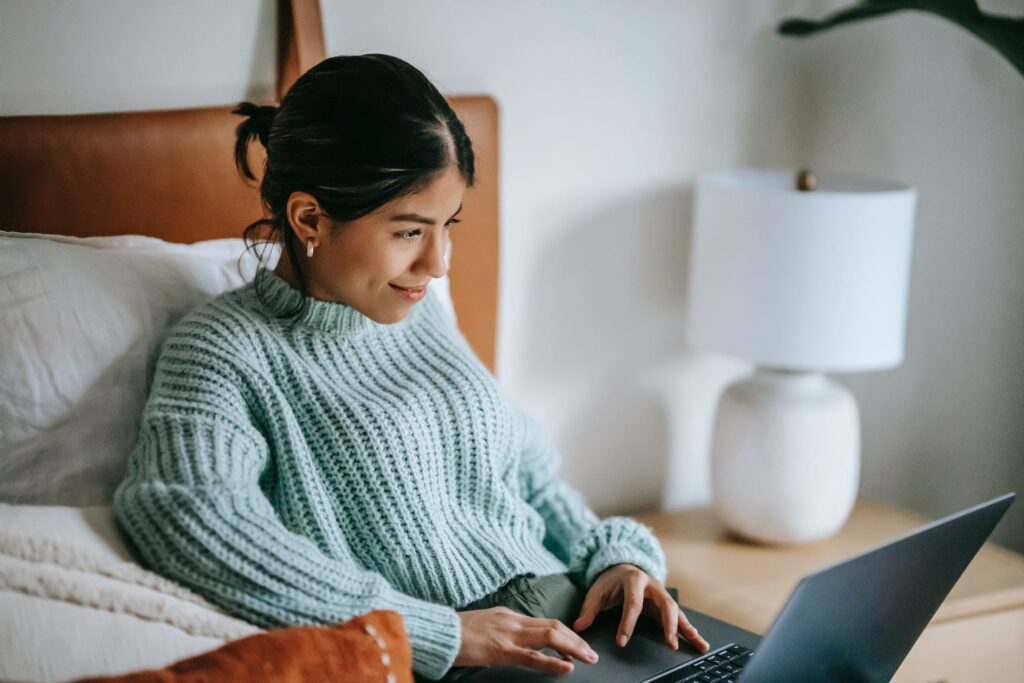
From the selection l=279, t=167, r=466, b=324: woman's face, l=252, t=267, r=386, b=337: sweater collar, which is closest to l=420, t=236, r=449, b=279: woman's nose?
l=279, t=167, r=466, b=324: woman's face

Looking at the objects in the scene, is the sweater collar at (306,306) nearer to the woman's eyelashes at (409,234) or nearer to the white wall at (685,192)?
the woman's eyelashes at (409,234)

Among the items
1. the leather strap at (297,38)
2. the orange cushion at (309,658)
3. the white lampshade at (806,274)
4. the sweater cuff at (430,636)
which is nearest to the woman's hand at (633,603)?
the sweater cuff at (430,636)

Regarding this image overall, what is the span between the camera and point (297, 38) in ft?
4.64

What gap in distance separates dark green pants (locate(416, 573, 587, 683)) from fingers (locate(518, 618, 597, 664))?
9cm

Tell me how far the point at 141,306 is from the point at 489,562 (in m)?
0.49

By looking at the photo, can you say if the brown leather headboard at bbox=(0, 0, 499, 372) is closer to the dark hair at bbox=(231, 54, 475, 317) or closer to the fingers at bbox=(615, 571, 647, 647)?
the dark hair at bbox=(231, 54, 475, 317)

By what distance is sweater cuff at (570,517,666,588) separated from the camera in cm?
126

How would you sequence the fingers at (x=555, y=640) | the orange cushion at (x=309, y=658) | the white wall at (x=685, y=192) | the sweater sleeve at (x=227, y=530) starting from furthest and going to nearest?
the white wall at (x=685, y=192) < the fingers at (x=555, y=640) < the sweater sleeve at (x=227, y=530) < the orange cushion at (x=309, y=658)

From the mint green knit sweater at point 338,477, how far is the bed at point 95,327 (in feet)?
0.19

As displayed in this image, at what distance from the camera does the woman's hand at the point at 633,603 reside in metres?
1.17

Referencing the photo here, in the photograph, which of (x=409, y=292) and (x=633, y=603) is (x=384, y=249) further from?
(x=633, y=603)

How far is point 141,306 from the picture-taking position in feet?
3.78

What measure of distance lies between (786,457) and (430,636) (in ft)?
3.07

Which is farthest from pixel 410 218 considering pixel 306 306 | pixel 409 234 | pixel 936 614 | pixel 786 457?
pixel 936 614
